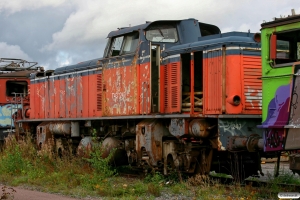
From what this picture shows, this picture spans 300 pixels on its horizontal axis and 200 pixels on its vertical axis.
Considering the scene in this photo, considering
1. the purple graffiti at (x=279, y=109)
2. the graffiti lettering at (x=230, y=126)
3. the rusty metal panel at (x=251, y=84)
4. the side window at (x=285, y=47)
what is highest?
the side window at (x=285, y=47)

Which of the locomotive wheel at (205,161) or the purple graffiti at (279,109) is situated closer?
the purple graffiti at (279,109)

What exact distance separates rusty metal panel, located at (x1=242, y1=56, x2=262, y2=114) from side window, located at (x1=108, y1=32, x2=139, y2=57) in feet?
12.7

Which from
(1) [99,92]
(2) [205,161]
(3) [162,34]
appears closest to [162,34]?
(3) [162,34]

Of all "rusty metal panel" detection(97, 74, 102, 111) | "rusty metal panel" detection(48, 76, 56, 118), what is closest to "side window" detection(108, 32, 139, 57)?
"rusty metal panel" detection(97, 74, 102, 111)

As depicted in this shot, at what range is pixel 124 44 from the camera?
623 inches

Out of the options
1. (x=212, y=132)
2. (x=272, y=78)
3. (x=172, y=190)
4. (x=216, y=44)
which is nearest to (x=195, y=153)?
(x=212, y=132)

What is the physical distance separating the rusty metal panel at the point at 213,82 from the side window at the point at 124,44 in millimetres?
3037

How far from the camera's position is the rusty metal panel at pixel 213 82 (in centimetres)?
1248

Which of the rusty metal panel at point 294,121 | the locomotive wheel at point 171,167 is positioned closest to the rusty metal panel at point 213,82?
the locomotive wheel at point 171,167

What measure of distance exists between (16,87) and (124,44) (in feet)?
36.6

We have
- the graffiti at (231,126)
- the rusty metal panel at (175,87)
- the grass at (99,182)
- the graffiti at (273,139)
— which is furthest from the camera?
the rusty metal panel at (175,87)

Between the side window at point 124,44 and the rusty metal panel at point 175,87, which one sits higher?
the side window at point 124,44

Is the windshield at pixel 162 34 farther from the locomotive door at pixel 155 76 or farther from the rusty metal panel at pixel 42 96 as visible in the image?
the rusty metal panel at pixel 42 96

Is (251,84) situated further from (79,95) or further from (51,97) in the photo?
(51,97)
